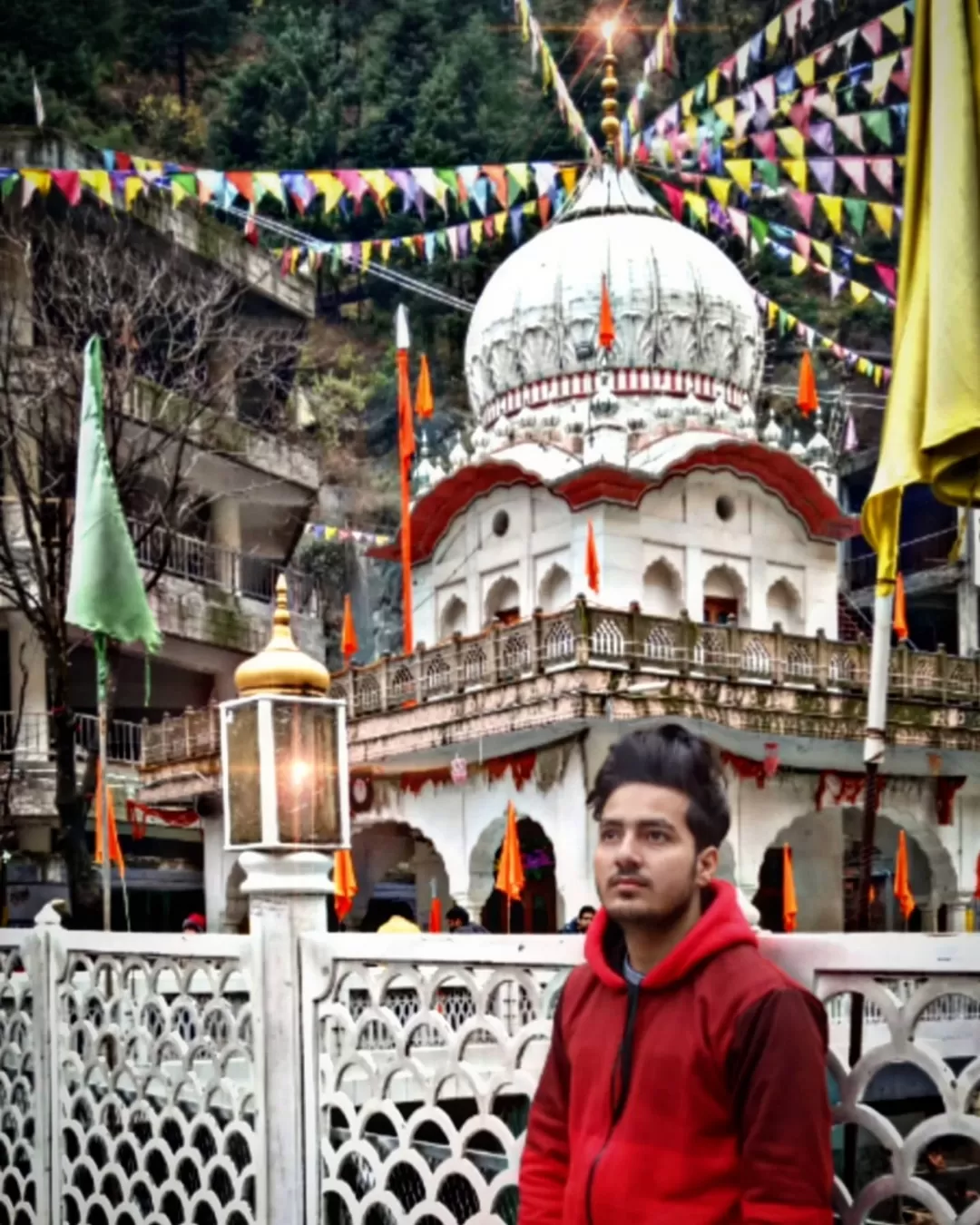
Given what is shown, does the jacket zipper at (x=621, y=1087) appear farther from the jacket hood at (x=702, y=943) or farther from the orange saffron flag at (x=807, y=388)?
the orange saffron flag at (x=807, y=388)

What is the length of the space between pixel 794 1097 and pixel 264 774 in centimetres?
329

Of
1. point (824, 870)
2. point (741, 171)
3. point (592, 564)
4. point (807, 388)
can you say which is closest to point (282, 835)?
point (592, 564)

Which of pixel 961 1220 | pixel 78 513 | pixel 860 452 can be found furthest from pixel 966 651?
pixel 961 1220

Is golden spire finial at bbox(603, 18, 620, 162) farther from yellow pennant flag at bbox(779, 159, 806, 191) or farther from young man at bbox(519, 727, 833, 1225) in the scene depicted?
young man at bbox(519, 727, 833, 1225)

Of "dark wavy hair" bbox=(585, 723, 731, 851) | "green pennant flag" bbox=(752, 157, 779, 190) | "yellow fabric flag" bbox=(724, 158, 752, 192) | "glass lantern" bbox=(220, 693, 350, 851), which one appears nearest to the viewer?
"dark wavy hair" bbox=(585, 723, 731, 851)

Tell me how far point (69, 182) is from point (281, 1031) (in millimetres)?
18421

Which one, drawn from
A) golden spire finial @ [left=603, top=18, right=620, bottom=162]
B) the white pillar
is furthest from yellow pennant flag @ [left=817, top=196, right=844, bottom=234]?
the white pillar

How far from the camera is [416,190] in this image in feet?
69.1

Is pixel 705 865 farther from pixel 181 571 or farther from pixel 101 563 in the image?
pixel 181 571

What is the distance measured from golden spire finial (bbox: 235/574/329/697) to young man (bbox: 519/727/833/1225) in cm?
284

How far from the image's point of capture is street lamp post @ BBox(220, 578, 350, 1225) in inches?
192

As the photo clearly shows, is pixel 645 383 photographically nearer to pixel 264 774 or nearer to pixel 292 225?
pixel 264 774

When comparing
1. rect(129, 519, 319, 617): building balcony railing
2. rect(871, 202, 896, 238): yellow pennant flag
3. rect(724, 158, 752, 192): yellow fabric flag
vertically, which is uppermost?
rect(724, 158, 752, 192): yellow fabric flag

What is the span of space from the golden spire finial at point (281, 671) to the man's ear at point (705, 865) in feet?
9.71
